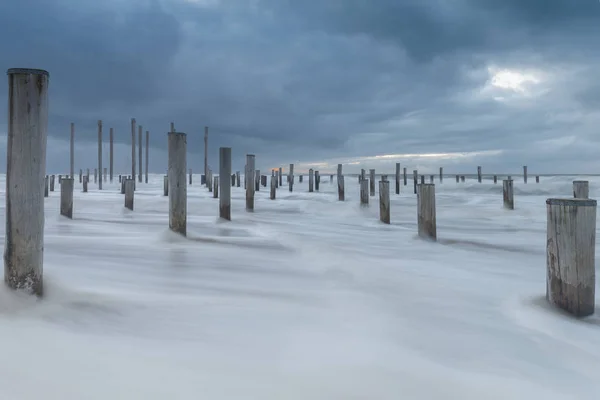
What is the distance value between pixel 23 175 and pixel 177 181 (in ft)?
11.2

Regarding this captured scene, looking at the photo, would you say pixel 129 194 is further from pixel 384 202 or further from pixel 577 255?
pixel 577 255

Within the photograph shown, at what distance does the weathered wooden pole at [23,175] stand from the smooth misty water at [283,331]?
0.50 feet

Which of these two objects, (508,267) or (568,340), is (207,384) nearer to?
(568,340)

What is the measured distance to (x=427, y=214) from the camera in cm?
671

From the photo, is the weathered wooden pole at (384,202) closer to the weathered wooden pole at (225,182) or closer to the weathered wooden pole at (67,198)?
the weathered wooden pole at (225,182)

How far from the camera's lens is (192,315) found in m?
2.56

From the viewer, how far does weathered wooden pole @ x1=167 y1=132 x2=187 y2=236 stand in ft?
19.4

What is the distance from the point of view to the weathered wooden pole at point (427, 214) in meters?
6.67

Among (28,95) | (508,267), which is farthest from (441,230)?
(28,95)

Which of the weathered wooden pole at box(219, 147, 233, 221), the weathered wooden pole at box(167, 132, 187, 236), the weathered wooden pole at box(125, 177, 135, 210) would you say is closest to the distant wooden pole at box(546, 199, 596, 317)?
the weathered wooden pole at box(167, 132, 187, 236)

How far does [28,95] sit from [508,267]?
14.8 ft

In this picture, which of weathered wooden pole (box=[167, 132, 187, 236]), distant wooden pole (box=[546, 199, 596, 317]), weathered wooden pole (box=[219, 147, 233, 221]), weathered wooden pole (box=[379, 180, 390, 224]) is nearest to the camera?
distant wooden pole (box=[546, 199, 596, 317])

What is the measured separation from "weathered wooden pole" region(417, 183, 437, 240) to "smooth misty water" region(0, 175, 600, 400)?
192 cm

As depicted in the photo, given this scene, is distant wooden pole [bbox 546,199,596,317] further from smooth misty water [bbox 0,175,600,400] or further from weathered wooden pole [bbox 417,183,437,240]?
weathered wooden pole [bbox 417,183,437,240]
